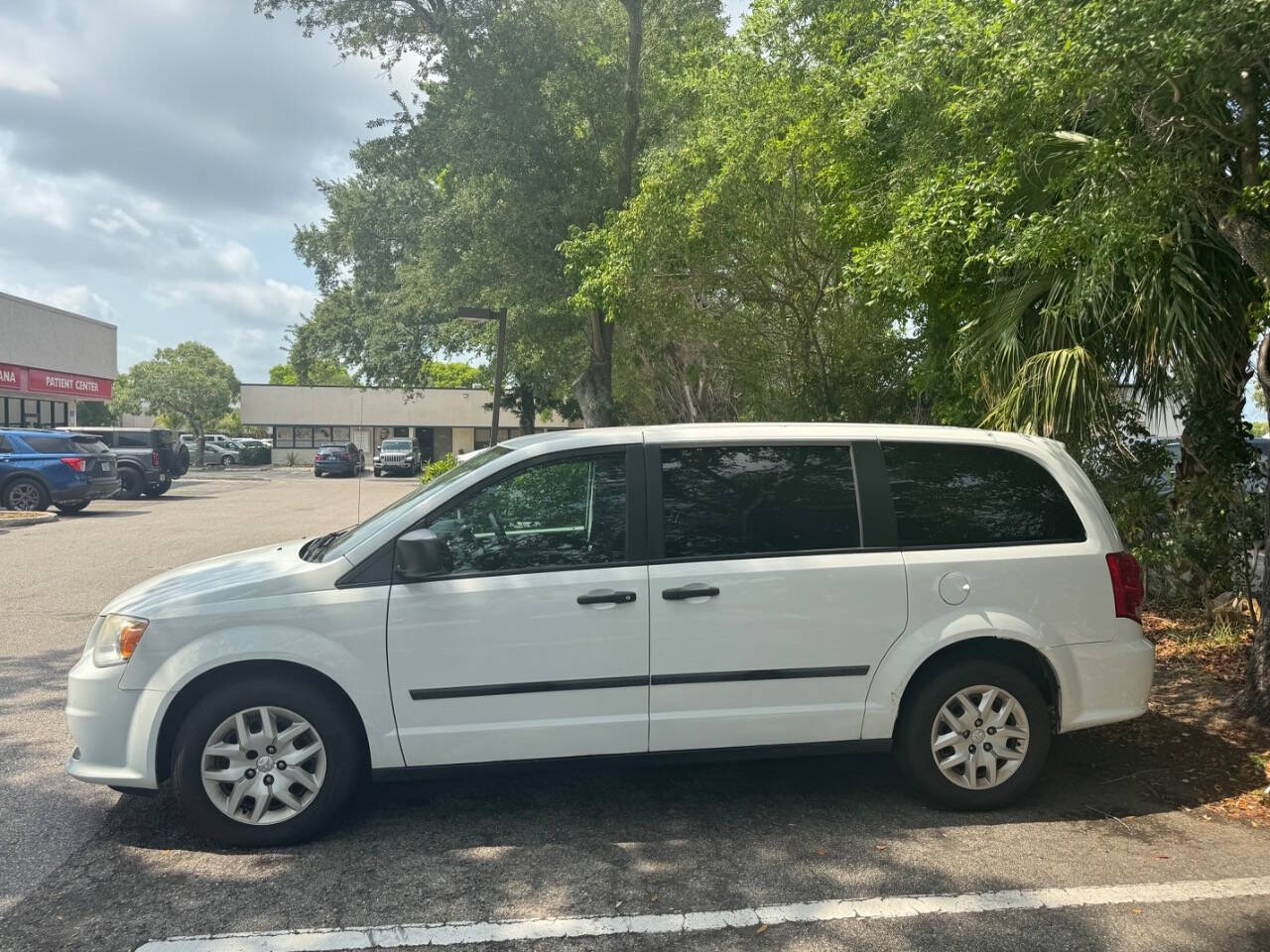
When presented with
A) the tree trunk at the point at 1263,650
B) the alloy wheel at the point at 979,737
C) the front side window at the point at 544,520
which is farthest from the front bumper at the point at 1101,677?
the front side window at the point at 544,520

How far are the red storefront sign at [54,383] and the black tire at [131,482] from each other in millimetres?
11258

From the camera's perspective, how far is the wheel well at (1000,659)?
4480 millimetres

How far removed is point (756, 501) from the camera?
4461mm

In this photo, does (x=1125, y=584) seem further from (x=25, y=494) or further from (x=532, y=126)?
(x=25, y=494)

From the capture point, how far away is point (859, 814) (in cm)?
447

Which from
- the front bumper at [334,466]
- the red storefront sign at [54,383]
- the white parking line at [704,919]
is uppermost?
the red storefront sign at [54,383]

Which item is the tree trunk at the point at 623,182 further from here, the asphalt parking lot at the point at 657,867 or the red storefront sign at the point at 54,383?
the red storefront sign at the point at 54,383

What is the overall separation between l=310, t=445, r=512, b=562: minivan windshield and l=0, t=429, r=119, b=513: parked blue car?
1703cm

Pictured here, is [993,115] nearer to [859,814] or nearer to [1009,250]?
[1009,250]

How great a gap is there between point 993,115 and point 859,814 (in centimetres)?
447

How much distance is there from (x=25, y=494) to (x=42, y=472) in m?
0.55

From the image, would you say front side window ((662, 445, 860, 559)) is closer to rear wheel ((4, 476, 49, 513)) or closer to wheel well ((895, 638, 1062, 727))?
wheel well ((895, 638, 1062, 727))

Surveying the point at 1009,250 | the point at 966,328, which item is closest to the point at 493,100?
the point at 966,328

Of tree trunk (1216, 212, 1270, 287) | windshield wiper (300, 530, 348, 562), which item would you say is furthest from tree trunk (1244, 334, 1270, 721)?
windshield wiper (300, 530, 348, 562)
